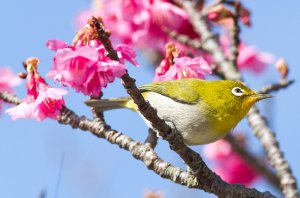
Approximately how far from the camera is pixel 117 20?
5.12m

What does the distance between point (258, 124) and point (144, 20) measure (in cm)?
A: 119

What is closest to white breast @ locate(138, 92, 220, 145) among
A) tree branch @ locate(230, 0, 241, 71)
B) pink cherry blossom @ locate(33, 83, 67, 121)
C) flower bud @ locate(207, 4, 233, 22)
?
pink cherry blossom @ locate(33, 83, 67, 121)

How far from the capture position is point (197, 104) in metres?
3.47

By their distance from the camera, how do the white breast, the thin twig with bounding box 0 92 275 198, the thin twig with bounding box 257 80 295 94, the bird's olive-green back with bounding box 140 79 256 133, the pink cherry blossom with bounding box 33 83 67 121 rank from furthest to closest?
the thin twig with bounding box 257 80 295 94 → the bird's olive-green back with bounding box 140 79 256 133 → the white breast → the pink cherry blossom with bounding box 33 83 67 121 → the thin twig with bounding box 0 92 275 198

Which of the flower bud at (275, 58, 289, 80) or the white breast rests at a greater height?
the flower bud at (275, 58, 289, 80)

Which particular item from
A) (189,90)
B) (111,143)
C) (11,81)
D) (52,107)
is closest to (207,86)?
(189,90)

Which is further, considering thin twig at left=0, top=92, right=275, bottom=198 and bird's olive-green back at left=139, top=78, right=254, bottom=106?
bird's olive-green back at left=139, top=78, right=254, bottom=106

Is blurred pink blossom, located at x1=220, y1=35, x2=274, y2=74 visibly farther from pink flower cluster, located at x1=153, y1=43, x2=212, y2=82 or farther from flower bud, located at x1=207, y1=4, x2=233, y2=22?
pink flower cluster, located at x1=153, y1=43, x2=212, y2=82

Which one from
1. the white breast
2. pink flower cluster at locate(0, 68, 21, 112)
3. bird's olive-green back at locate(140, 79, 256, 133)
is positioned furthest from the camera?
pink flower cluster at locate(0, 68, 21, 112)

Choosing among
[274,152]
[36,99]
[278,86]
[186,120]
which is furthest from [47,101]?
[278,86]

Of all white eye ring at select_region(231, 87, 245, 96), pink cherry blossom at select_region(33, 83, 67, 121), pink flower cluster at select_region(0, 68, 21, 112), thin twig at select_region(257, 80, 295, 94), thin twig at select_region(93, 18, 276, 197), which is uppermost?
thin twig at select_region(257, 80, 295, 94)

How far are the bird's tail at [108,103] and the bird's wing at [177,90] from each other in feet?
0.83

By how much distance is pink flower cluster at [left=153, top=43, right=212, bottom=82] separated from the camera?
3.41m

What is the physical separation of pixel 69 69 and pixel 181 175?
0.74m
